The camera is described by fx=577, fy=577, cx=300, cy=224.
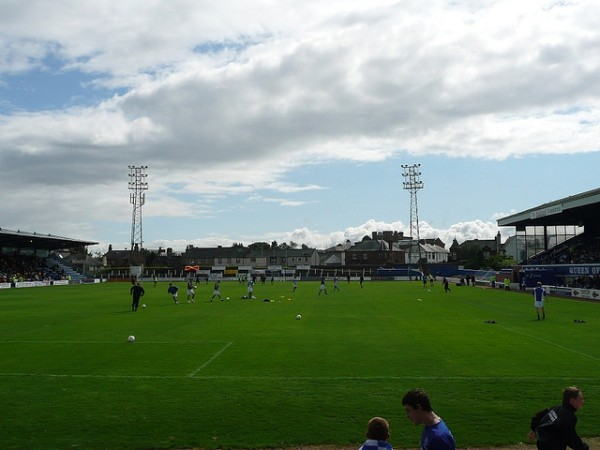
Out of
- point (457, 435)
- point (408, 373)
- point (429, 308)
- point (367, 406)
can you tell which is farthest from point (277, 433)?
point (429, 308)

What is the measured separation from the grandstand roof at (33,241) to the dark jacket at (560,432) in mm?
79843

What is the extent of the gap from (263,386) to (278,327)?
11.7 m

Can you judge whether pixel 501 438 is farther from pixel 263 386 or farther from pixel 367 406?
pixel 263 386

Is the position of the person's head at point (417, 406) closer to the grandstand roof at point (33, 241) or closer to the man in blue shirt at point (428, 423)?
the man in blue shirt at point (428, 423)

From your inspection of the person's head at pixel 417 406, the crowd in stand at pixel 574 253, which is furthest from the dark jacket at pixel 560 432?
the crowd in stand at pixel 574 253

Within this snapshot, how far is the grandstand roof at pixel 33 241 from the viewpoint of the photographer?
78.8 metres

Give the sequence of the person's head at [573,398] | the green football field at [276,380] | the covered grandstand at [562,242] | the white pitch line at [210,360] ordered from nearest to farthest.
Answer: the person's head at [573,398]
the green football field at [276,380]
the white pitch line at [210,360]
the covered grandstand at [562,242]

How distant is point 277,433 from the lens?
993cm

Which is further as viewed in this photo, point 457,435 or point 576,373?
point 576,373

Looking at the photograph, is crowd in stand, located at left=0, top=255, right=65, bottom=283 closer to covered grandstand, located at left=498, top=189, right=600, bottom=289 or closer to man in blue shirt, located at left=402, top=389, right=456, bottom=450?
covered grandstand, located at left=498, top=189, right=600, bottom=289

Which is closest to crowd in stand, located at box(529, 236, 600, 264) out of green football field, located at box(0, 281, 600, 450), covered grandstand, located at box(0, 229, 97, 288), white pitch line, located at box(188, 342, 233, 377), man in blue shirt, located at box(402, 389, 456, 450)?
green football field, located at box(0, 281, 600, 450)

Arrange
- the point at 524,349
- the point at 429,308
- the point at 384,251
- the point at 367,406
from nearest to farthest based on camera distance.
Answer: the point at 367,406
the point at 524,349
the point at 429,308
the point at 384,251

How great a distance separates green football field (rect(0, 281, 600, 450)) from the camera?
395 inches

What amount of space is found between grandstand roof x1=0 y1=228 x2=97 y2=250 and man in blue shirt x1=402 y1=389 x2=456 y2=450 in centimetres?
7984
